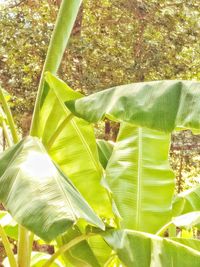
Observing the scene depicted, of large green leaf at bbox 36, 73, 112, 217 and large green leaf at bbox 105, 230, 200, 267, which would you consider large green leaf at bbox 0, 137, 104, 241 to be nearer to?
large green leaf at bbox 105, 230, 200, 267

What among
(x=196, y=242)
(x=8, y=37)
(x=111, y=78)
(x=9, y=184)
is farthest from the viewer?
(x=111, y=78)

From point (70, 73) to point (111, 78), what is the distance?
30 centimetres

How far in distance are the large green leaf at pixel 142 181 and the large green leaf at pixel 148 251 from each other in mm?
340

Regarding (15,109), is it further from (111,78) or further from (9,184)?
(9,184)

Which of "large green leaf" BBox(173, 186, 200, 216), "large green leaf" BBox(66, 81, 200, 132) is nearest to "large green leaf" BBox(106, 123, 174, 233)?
"large green leaf" BBox(173, 186, 200, 216)

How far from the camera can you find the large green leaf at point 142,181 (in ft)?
5.42

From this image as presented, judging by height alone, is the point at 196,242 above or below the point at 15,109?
below

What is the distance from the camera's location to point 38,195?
1021mm

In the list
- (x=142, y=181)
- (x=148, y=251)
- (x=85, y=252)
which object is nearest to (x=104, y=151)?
(x=142, y=181)

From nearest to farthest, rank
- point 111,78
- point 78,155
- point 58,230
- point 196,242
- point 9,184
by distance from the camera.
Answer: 1. point 58,230
2. point 9,184
3. point 196,242
4. point 78,155
5. point 111,78

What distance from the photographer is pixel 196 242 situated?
4.86ft

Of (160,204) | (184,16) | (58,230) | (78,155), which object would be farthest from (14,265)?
(184,16)

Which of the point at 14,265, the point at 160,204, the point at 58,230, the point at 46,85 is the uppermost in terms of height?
the point at 46,85

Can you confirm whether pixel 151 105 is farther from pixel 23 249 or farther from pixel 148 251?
pixel 23 249
